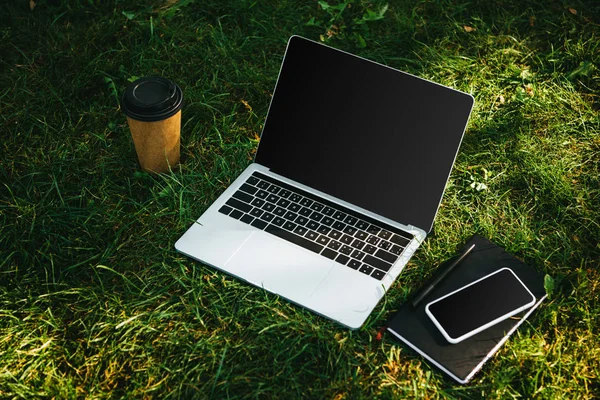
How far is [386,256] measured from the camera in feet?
7.49

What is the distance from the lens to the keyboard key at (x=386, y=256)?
2.27m

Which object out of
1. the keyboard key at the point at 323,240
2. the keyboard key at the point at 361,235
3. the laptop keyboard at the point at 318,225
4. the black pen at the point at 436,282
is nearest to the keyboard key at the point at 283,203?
the laptop keyboard at the point at 318,225

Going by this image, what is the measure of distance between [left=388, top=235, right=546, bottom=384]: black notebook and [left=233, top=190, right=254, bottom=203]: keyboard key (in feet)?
2.46

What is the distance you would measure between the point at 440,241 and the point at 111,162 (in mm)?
1496

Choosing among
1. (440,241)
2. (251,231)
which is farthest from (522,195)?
(251,231)

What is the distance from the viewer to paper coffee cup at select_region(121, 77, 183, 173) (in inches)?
91.1

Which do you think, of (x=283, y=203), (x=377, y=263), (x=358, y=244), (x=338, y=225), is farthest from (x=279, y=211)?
(x=377, y=263)

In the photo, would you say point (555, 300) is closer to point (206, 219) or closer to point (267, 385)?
point (267, 385)

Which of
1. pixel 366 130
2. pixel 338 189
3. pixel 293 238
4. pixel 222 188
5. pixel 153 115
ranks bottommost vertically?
pixel 222 188

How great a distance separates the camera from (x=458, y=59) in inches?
125

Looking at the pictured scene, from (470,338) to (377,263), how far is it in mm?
427

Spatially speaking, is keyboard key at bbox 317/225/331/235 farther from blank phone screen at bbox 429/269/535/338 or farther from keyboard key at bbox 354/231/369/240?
blank phone screen at bbox 429/269/535/338

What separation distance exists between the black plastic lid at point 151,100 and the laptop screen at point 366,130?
0.39 meters

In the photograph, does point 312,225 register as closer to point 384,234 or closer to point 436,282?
point 384,234
